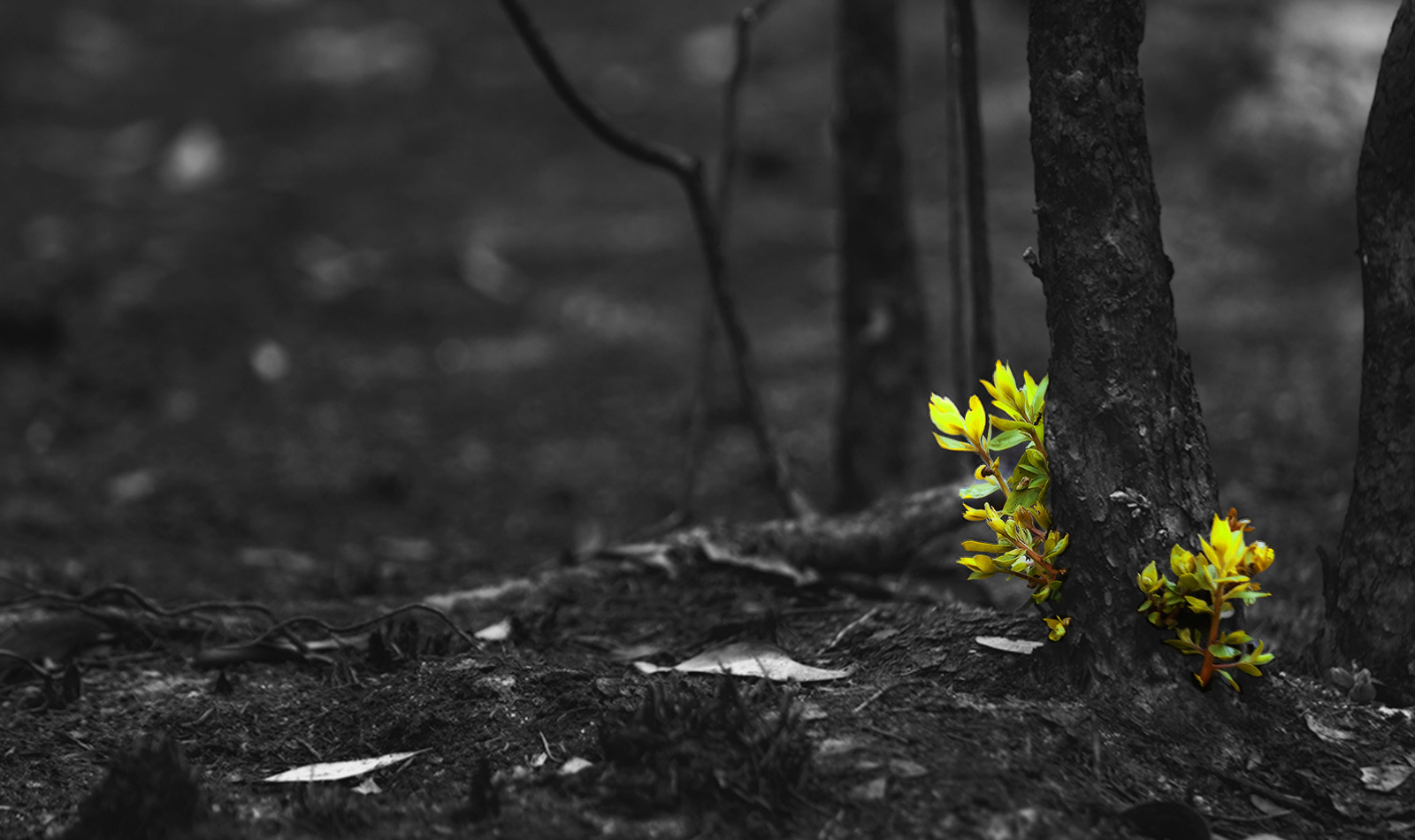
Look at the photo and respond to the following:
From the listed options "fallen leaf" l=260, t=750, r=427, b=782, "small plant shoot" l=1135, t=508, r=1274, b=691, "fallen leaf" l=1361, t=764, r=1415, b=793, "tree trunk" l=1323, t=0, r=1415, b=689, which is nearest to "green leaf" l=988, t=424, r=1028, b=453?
"small plant shoot" l=1135, t=508, r=1274, b=691

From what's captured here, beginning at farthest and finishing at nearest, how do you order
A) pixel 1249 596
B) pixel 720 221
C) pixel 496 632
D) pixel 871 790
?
pixel 720 221 < pixel 496 632 < pixel 1249 596 < pixel 871 790

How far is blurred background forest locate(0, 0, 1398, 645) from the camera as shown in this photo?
16.4 ft

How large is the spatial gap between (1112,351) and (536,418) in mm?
4637

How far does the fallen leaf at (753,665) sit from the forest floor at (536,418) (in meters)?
0.06

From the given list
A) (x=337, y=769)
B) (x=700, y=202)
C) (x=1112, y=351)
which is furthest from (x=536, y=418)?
(x=1112, y=351)

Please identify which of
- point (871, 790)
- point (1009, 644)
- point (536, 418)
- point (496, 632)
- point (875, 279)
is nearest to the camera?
point (871, 790)

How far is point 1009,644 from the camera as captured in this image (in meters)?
2.37

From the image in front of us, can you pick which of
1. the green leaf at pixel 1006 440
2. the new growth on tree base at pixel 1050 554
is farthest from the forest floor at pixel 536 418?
the green leaf at pixel 1006 440

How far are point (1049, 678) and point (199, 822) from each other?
1.48 m

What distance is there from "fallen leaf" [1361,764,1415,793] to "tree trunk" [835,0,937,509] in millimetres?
2361

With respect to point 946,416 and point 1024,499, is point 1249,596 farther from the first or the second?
point 946,416

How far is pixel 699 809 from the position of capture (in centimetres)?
183

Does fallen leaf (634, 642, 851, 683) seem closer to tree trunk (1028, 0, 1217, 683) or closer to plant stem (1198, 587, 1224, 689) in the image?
tree trunk (1028, 0, 1217, 683)

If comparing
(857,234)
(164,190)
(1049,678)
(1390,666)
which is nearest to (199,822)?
(1049,678)
